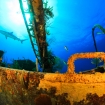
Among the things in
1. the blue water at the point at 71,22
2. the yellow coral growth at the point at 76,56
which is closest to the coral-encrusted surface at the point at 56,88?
the yellow coral growth at the point at 76,56

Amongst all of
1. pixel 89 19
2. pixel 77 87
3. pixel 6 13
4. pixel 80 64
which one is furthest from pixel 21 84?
pixel 80 64

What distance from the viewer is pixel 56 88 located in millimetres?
2096

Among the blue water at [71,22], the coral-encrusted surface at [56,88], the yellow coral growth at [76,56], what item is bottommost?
the coral-encrusted surface at [56,88]

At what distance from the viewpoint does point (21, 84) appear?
227 cm

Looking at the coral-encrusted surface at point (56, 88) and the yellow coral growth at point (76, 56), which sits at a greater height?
the yellow coral growth at point (76, 56)

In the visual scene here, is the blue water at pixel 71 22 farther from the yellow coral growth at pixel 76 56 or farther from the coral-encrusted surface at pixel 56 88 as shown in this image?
the yellow coral growth at pixel 76 56

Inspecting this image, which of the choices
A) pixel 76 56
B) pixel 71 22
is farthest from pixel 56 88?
pixel 71 22

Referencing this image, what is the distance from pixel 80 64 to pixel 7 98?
64.9m

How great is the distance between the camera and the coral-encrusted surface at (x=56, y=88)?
6.53ft

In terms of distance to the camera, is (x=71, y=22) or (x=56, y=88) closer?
(x=56, y=88)

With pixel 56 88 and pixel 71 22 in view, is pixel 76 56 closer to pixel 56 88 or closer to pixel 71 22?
pixel 56 88

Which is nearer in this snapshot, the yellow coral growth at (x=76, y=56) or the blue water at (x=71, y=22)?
the yellow coral growth at (x=76, y=56)

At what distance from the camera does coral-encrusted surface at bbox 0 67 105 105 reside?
1991 mm

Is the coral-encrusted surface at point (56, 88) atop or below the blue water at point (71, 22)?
below
